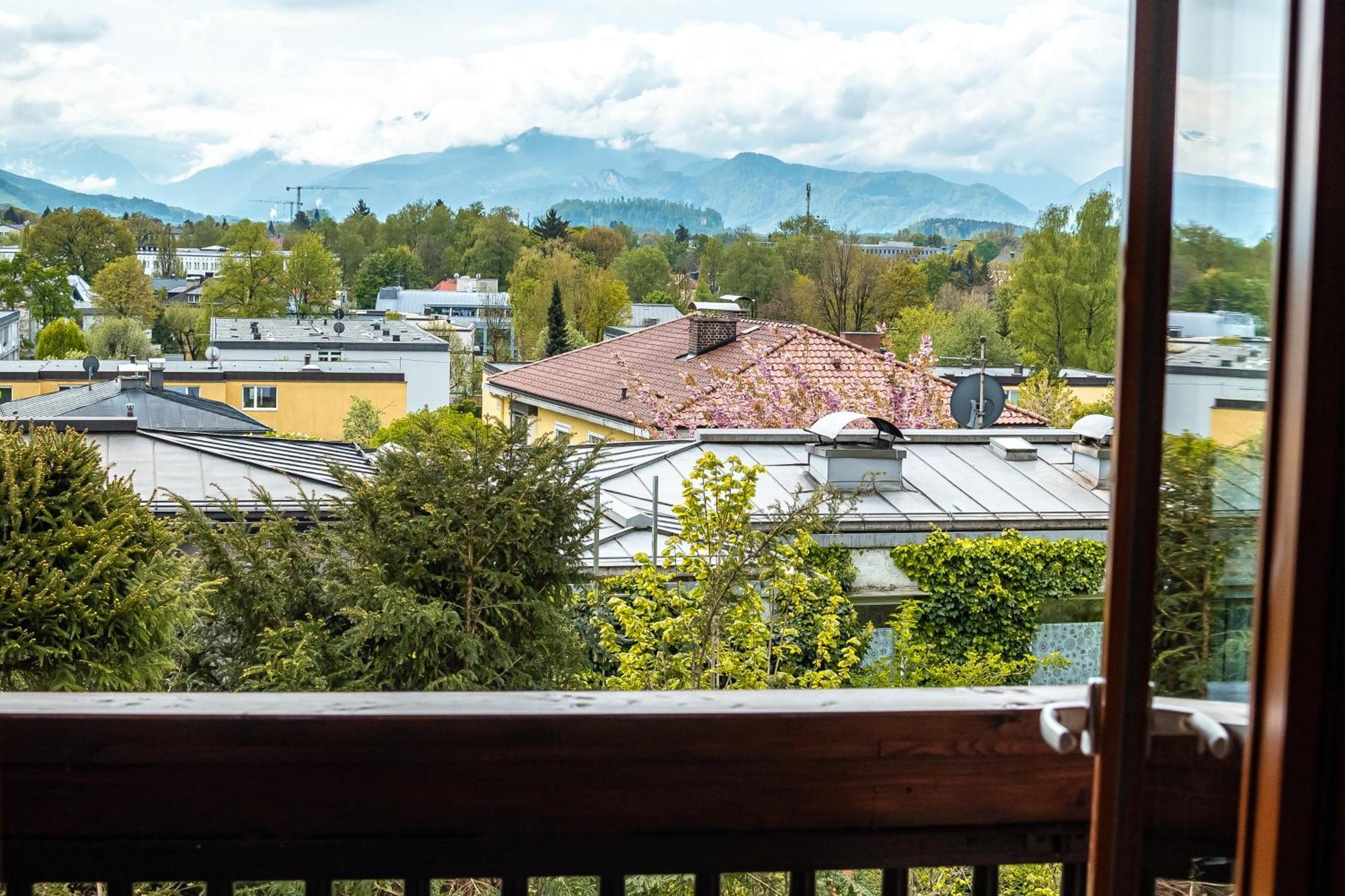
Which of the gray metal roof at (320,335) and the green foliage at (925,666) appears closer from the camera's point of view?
the green foliage at (925,666)

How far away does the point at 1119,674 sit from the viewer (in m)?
0.40

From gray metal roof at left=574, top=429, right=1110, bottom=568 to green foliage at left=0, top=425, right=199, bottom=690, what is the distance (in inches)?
77.0

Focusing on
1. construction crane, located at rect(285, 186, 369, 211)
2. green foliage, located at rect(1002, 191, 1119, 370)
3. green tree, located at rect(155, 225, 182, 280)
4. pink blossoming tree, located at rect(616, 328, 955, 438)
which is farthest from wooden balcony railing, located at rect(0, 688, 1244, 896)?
construction crane, located at rect(285, 186, 369, 211)

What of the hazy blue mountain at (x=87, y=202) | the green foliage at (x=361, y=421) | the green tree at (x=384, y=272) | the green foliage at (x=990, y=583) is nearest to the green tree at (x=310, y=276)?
the green tree at (x=384, y=272)

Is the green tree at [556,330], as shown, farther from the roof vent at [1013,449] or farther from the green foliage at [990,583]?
the green foliage at [990,583]

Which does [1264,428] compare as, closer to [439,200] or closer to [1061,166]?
[1061,166]

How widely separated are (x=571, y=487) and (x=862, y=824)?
2508 millimetres

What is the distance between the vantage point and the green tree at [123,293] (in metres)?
23.1

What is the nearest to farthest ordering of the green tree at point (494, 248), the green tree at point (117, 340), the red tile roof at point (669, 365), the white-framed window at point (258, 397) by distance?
the red tile roof at point (669, 365)
the white-framed window at point (258, 397)
the green tree at point (117, 340)
the green tree at point (494, 248)

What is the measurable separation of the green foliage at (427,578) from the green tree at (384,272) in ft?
96.1

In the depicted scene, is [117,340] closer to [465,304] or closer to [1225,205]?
[465,304]

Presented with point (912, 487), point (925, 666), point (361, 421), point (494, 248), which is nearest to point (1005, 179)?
point (494, 248)

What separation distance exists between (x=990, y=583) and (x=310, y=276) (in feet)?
77.9

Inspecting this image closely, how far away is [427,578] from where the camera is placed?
3059 millimetres
